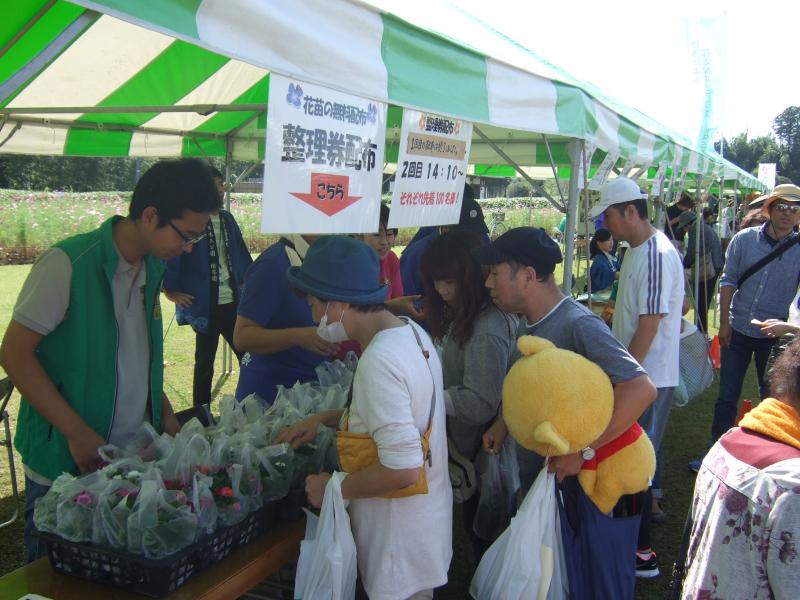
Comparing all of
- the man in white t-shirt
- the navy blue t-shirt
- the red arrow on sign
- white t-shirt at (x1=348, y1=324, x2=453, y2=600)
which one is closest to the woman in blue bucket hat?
white t-shirt at (x1=348, y1=324, x2=453, y2=600)

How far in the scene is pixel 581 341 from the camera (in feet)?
6.59

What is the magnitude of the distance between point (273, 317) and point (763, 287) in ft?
11.2

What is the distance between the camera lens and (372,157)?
2008mm

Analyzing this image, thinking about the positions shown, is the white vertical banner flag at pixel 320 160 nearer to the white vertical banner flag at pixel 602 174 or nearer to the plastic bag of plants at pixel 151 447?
the plastic bag of plants at pixel 151 447

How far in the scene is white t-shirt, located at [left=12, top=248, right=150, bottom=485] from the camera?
1.72 metres

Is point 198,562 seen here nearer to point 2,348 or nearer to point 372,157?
point 2,348

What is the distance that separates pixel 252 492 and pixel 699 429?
185 inches

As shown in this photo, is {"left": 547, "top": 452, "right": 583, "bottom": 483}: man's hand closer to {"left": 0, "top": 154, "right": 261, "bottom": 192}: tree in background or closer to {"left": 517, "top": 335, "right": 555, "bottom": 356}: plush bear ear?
{"left": 517, "top": 335, "right": 555, "bottom": 356}: plush bear ear

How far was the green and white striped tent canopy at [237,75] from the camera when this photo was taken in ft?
4.53

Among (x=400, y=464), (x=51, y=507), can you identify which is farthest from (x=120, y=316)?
(x=400, y=464)

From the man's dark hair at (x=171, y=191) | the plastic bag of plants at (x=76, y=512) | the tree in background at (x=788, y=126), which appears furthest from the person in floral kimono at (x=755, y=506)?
the tree in background at (x=788, y=126)

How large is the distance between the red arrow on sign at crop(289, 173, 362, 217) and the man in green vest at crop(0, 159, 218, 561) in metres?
0.38

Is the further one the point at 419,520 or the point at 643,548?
the point at 643,548

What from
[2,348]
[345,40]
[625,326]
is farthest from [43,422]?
[625,326]
